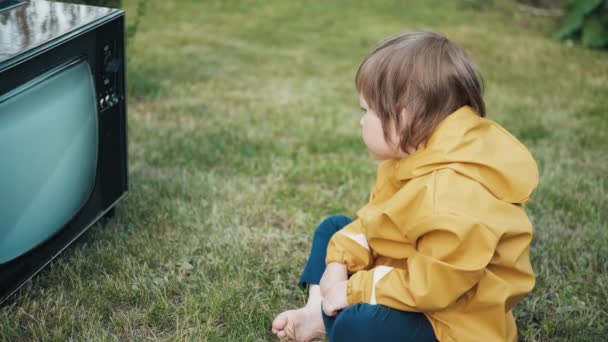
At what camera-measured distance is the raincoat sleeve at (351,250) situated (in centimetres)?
190

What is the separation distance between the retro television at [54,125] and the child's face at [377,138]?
88 cm

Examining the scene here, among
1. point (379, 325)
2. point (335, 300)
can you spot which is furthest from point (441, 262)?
point (335, 300)

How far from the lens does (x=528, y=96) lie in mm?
4551

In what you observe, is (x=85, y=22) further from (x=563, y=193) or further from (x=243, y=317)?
(x=563, y=193)

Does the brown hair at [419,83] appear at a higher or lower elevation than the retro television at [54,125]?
higher

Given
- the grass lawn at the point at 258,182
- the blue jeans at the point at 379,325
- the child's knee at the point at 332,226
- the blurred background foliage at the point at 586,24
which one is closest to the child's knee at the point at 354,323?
the blue jeans at the point at 379,325

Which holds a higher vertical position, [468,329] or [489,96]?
[468,329]

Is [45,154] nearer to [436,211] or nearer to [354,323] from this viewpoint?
[354,323]

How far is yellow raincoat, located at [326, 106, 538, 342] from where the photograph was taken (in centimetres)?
155

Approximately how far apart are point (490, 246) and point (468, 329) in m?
0.24

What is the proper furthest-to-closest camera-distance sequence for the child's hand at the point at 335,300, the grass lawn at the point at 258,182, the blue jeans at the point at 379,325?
the grass lawn at the point at 258,182
the child's hand at the point at 335,300
the blue jeans at the point at 379,325

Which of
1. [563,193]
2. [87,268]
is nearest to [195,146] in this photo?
[87,268]

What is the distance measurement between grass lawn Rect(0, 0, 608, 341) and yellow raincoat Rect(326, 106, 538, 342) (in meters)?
0.50

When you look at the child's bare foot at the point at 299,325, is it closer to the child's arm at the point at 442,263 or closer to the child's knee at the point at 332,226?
the child's knee at the point at 332,226
